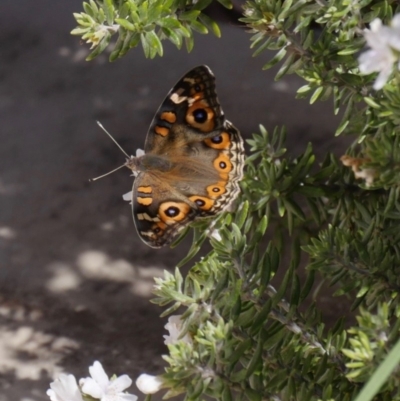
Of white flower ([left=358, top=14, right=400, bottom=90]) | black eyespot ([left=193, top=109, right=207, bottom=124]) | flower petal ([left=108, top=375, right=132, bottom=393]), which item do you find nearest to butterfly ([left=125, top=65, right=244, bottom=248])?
black eyespot ([left=193, top=109, right=207, bottom=124])

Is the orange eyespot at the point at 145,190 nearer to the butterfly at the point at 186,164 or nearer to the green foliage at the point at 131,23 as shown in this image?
the butterfly at the point at 186,164

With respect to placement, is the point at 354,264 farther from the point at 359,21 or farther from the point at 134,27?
the point at 134,27

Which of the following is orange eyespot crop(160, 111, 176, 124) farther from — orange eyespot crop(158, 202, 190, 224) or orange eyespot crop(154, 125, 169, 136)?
orange eyespot crop(158, 202, 190, 224)

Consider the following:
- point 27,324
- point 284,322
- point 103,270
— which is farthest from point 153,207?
point 27,324

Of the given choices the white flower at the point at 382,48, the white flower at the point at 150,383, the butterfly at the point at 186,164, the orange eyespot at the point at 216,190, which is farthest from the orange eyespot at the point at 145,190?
the white flower at the point at 382,48

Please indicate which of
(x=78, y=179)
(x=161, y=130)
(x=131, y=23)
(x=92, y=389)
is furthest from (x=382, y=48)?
(x=78, y=179)

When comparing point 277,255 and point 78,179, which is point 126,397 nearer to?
point 277,255
